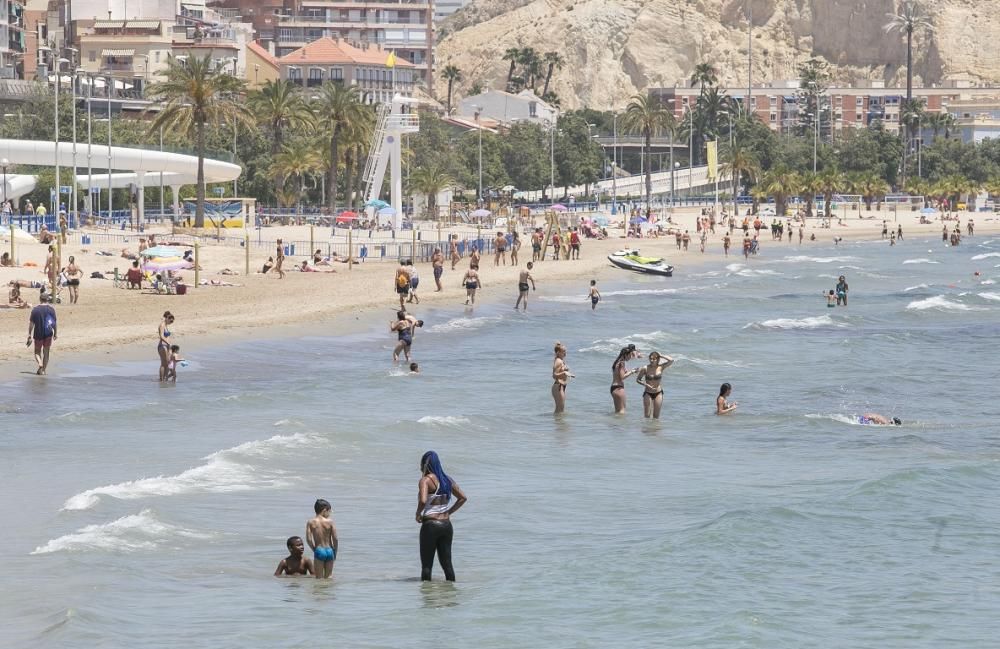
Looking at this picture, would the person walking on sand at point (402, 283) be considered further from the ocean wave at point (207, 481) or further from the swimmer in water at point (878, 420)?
the ocean wave at point (207, 481)

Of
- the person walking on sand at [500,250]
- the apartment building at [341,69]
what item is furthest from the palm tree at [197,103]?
the apartment building at [341,69]

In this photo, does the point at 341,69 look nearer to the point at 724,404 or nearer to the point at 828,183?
the point at 828,183

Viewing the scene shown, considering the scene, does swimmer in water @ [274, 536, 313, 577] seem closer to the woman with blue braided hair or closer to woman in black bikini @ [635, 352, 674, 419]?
the woman with blue braided hair

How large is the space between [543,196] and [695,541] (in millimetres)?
104263

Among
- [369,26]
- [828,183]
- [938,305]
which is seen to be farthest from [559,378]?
[369,26]

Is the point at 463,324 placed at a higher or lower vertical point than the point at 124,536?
higher

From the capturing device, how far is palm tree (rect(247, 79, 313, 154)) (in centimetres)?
7881

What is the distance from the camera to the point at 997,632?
Answer: 47.6 ft

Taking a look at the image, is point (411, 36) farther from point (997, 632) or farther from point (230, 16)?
point (997, 632)

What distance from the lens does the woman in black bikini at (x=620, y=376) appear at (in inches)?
977

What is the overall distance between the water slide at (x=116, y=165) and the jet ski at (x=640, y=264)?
57.7 feet

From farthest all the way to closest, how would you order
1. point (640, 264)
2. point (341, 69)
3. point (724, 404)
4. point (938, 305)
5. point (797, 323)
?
point (341, 69) < point (640, 264) < point (938, 305) < point (797, 323) < point (724, 404)

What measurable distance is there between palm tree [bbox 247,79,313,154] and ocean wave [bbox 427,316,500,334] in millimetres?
39298

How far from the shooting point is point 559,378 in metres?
25.8
